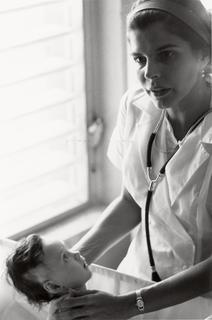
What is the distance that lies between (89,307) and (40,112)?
0.64 metres

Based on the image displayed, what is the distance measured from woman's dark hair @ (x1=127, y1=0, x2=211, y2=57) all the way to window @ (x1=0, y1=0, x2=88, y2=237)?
1.34 feet

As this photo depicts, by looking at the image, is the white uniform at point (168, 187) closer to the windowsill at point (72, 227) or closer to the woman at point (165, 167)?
the woman at point (165, 167)

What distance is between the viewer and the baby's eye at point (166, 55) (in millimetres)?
1086

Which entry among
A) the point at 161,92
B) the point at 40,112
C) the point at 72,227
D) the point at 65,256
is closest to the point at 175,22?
the point at 161,92

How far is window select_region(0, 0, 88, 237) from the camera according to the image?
1.43 meters

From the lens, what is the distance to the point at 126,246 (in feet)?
5.33

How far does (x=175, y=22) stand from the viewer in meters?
1.07

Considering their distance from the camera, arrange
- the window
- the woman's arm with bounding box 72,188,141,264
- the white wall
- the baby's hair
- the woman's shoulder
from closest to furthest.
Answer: the baby's hair → the woman's shoulder → the woman's arm with bounding box 72,188,141,264 → the window → the white wall

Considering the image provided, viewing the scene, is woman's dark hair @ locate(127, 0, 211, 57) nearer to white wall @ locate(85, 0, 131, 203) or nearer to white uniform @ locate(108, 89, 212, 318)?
white uniform @ locate(108, 89, 212, 318)

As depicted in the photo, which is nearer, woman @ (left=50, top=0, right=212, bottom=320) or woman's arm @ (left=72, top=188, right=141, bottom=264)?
woman @ (left=50, top=0, right=212, bottom=320)

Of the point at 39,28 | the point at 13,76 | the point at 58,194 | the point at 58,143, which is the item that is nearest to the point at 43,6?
the point at 39,28

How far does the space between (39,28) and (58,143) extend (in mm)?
306

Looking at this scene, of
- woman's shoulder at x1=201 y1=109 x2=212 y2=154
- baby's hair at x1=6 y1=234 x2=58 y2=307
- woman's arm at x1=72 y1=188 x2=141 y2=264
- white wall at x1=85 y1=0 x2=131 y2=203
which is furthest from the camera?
white wall at x1=85 y1=0 x2=131 y2=203

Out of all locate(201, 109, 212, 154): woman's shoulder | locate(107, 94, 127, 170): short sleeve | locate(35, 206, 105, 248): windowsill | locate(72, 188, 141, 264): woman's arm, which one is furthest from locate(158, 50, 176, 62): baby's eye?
locate(35, 206, 105, 248): windowsill
